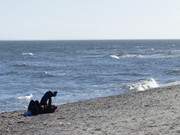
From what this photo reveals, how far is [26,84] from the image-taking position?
39.1m

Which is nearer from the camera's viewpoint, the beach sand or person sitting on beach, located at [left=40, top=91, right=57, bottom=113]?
the beach sand

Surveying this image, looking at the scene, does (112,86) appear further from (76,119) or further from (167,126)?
(167,126)

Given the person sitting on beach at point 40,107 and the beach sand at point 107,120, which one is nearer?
the beach sand at point 107,120

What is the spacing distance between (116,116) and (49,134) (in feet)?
8.63

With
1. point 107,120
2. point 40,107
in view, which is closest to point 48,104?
point 40,107

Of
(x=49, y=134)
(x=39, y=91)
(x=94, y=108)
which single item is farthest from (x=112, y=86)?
(x=49, y=134)

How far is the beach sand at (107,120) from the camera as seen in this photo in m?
12.6

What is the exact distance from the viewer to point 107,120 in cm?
1423

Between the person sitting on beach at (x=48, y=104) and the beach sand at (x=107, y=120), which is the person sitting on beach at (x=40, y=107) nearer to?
the person sitting on beach at (x=48, y=104)

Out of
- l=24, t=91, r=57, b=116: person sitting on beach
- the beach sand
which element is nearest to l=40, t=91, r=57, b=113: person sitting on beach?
l=24, t=91, r=57, b=116: person sitting on beach

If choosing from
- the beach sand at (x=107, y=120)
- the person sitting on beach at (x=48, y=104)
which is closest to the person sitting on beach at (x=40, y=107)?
the person sitting on beach at (x=48, y=104)

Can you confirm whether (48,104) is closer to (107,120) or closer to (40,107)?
(40,107)

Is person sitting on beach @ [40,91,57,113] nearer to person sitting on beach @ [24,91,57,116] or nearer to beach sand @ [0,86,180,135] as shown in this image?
person sitting on beach @ [24,91,57,116]

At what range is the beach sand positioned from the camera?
496 inches
